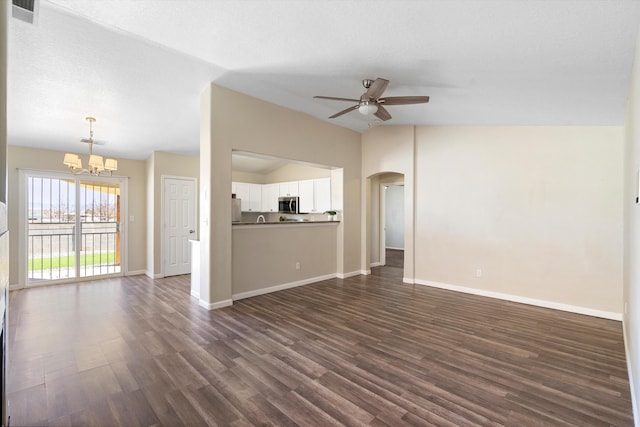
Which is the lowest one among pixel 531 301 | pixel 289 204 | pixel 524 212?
pixel 531 301

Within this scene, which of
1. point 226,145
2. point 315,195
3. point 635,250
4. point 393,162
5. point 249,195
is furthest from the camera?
point 249,195

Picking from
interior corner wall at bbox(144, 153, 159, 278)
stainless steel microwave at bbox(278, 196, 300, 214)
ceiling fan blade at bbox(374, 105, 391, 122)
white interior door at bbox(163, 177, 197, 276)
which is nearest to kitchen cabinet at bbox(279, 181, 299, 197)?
stainless steel microwave at bbox(278, 196, 300, 214)

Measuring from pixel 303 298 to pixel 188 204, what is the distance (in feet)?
12.8

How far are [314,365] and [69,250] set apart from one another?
6.11m

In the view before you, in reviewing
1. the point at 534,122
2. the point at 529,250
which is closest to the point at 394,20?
the point at 534,122

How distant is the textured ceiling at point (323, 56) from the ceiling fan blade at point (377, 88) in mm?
171

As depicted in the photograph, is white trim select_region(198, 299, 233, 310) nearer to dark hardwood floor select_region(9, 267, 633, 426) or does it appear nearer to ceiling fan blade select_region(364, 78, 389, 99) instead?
dark hardwood floor select_region(9, 267, 633, 426)

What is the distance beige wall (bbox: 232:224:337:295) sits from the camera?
448 centimetres

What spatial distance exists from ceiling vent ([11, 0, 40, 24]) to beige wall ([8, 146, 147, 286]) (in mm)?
4797

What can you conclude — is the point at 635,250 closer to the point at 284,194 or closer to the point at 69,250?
the point at 284,194

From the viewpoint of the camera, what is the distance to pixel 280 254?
16.5ft

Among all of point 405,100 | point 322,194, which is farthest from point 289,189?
point 405,100

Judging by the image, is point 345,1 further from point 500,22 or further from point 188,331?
point 188,331

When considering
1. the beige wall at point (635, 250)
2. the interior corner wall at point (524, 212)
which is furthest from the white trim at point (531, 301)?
the beige wall at point (635, 250)
